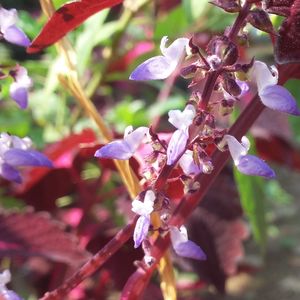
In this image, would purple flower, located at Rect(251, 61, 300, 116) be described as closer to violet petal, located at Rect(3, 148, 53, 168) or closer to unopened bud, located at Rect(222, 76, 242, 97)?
unopened bud, located at Rect(222, 76, 242, 97)

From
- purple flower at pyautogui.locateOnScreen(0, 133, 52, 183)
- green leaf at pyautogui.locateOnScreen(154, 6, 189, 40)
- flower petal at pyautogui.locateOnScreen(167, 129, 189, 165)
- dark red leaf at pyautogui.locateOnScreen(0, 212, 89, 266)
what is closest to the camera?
flower petal at pyautogui.locateOnScreen(167, 129, 189, 165)

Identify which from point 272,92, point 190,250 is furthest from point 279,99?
point 190,250

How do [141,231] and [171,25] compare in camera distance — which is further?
[171,25]

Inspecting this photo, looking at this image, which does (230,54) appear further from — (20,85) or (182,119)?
(20,85)

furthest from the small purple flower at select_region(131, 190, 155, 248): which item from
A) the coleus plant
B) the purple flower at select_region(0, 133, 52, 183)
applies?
the purple flower at select_region(0, 133, 52, 183)

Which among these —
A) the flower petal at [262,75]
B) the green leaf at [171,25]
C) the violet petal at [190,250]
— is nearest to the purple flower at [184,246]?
the violet petal at [190,250]


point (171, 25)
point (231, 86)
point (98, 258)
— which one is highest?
point (231, 86)

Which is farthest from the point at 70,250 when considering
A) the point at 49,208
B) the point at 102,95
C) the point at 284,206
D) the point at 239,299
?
the point at 284,206

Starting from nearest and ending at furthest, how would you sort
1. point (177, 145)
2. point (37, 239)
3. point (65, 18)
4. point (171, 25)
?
point (177, 145) < point (65, 18) < point (37, 239) < point (171, 25)
